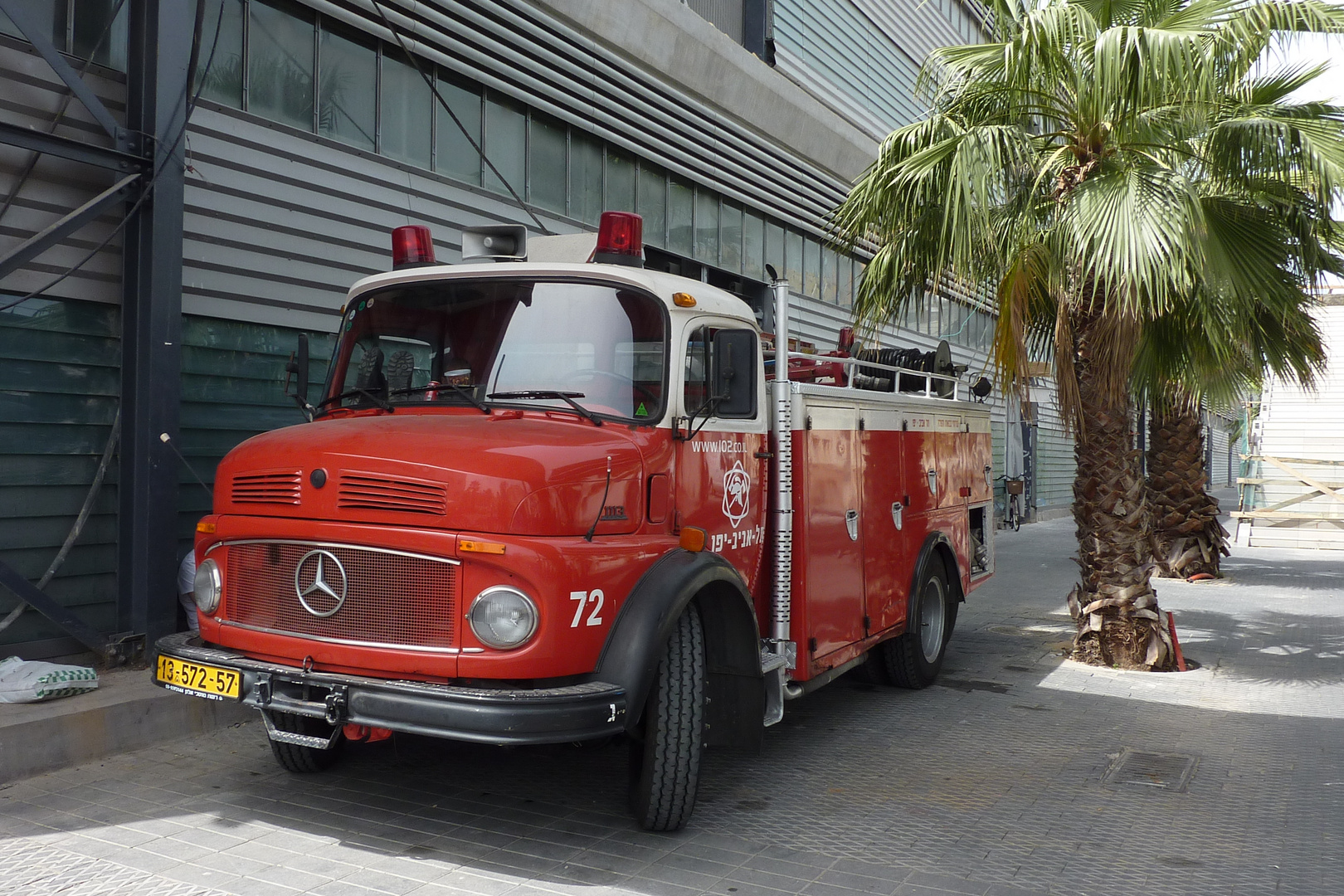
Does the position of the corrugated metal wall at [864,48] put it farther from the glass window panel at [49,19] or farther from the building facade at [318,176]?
the glass window panel at [49,19]

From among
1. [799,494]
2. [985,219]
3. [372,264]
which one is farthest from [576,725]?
[372,264]

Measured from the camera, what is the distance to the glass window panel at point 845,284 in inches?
749

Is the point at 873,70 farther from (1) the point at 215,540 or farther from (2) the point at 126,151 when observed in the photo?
(1) the point at 215,540

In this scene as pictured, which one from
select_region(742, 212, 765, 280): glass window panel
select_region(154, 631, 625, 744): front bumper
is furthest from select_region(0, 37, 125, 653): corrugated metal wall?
select_region(742, 212, 765, 280): glass window panel

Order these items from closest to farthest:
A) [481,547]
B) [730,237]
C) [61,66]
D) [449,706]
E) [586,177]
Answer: [449,706], [481,547], [61,66], [586,177], [730,237]

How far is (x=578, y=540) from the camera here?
13.9 ft

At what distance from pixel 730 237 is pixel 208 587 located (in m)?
11.5

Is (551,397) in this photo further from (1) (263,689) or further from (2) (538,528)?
(1) (263,689)

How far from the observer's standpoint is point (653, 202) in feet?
43.9

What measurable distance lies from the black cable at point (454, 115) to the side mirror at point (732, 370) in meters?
4.56

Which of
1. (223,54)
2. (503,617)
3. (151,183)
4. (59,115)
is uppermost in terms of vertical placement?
(223,54)

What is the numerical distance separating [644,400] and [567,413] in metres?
0.37

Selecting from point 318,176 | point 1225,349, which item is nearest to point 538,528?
point 318,176

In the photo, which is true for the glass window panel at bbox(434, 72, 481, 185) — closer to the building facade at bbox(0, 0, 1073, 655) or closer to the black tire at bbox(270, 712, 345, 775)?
the building facade at bbox(0, 0, 1073, 655)
